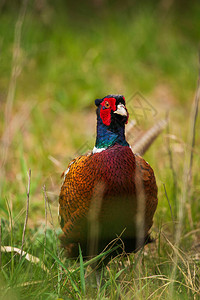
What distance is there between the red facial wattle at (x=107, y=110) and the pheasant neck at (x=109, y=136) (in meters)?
0.03

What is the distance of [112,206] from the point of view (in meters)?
2.30

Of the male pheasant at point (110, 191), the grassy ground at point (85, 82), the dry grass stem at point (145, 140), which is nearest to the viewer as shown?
the male pheasant at point (110, 191)

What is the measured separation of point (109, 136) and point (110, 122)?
8 cm

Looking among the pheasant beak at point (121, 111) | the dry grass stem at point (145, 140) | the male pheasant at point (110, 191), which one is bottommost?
the male pheasant at point (110, 191)

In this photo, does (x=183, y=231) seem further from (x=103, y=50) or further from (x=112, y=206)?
(x=103, y=50)

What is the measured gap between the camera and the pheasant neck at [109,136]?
2.40 meters

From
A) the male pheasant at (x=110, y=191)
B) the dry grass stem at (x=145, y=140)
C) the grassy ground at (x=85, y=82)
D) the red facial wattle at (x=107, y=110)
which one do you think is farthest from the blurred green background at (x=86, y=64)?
the red facial wattle at (x=107, y=110)

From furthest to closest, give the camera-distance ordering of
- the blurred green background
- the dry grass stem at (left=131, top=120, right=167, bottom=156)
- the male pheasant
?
the blurred green background
the dry grass stem at (left=131, top=120, right=167, bottom=156)
the male pheasant

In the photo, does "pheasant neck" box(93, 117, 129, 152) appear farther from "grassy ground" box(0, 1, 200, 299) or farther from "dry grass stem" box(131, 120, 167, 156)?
"grassy ground" box(0, 1, 200, 299)

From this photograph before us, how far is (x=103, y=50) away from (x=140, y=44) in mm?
508

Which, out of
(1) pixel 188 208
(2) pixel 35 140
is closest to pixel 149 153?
(1) pixel 188 208

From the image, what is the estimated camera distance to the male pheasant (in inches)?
90.9

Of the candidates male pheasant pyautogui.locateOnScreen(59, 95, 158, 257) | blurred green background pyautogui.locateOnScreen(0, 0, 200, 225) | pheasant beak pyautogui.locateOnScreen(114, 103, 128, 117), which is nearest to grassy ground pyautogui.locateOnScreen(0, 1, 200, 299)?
blurred green background pyautogui.locateOnScreen(0, 0, 200, 225)

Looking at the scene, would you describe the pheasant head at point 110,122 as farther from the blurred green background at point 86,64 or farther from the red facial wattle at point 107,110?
the blurred green background at point 86,64
